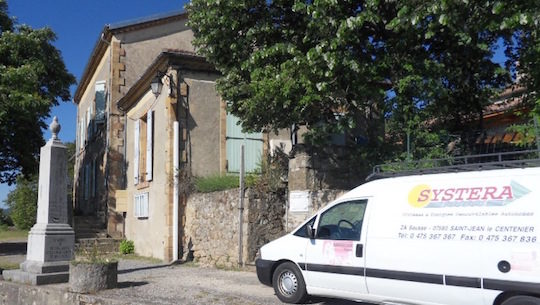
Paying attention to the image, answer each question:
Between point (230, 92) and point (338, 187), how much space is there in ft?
9.96

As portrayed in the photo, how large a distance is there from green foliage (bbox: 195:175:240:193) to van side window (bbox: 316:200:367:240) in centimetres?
495

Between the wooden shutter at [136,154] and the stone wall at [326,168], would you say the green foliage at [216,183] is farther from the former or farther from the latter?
the wooden shutter at [136,154]

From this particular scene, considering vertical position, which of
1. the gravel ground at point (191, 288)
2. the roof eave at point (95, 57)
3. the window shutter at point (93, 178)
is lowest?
the gravel ground at point (191, 288)

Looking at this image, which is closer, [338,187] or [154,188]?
[338,187]

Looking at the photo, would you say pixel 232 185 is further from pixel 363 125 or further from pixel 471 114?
pixel 471 114

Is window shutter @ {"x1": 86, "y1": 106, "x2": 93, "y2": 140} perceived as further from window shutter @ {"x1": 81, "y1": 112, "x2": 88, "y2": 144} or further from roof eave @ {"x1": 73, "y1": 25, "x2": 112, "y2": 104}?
roof eave @ {"x1": 73, "y1": 25, "x2": 112, "y2": 104}

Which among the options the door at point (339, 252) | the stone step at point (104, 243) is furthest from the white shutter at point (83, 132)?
the door at point (339, 252)

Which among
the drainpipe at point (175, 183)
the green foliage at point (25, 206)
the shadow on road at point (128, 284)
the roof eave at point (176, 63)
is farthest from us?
the green foliage at point (25, 206)

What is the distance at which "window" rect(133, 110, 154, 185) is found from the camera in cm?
1564

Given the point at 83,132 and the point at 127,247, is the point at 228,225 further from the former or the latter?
the point at 83,132

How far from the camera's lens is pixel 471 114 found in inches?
439

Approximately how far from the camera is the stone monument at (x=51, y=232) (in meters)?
10.1

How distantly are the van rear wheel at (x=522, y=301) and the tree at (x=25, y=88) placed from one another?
15307 millimetres

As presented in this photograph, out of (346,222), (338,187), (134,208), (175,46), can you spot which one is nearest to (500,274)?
(346,222)
